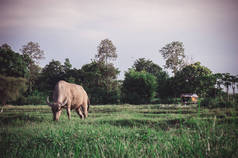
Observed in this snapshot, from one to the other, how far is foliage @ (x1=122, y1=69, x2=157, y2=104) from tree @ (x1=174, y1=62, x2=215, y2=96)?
4726mm

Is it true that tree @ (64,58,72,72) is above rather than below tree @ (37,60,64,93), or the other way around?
above

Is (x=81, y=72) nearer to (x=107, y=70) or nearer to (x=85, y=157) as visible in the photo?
(x=107, y=70)

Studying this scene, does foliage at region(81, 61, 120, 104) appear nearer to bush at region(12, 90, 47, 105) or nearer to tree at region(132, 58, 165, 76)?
bush at region(12, 90, 47, 105)

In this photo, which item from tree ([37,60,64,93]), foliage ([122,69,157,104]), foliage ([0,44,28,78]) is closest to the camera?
foliage ([0,44,28,78])

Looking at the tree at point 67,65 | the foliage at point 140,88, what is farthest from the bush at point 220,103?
the tree at point 67,65

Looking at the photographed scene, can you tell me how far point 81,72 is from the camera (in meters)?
35.2

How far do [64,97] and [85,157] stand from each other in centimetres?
728

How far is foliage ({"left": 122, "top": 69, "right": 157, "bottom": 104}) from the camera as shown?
31938 millimetres

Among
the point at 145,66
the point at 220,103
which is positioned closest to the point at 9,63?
the point at 220,103

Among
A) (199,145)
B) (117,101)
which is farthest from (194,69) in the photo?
(199,145)

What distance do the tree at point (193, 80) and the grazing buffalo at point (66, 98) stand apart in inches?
952

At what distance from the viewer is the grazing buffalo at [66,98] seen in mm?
9125

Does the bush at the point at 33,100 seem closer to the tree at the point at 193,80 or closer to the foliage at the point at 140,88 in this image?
the foliage at the point at 140,88

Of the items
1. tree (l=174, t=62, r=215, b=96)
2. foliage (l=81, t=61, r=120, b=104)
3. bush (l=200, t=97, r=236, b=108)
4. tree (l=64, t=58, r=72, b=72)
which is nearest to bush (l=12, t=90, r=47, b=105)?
foliage (l=81, t=61, r=120, b=104)
